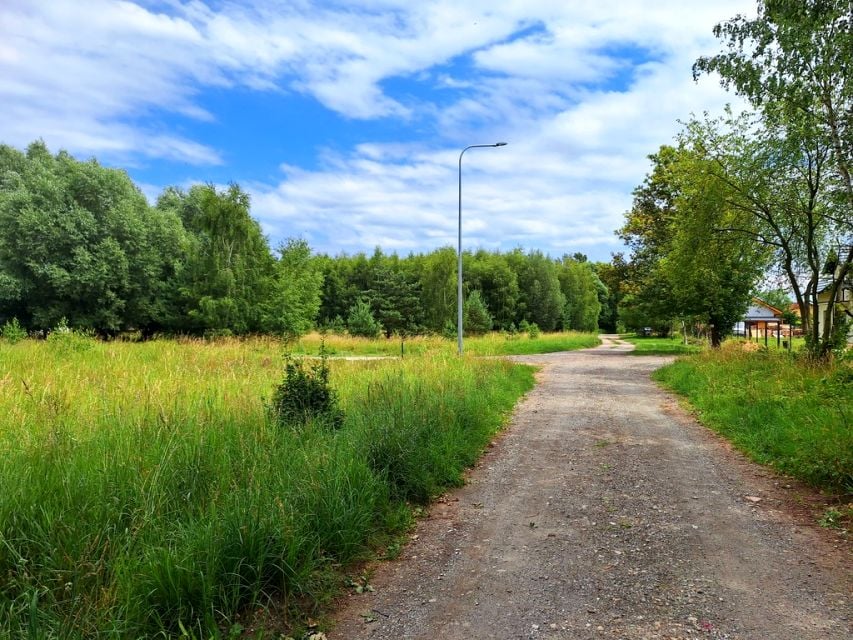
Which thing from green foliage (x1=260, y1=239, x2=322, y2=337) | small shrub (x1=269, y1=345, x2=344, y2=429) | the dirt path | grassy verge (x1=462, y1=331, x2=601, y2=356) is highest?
green foliage (x1=260, y1=239, x2=322, y2=337)

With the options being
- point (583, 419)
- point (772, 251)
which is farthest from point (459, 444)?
point (772, 251)

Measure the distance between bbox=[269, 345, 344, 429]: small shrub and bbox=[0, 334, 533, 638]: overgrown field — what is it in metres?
0.20

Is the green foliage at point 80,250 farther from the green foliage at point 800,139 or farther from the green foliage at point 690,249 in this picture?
the green foliage at point 800,139

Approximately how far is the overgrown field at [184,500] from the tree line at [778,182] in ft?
22.3

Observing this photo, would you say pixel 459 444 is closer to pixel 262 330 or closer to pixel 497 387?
pixel 497 387

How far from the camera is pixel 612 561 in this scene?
3.87m

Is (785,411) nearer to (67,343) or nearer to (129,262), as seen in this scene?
(67,343)

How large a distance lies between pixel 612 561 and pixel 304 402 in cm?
386

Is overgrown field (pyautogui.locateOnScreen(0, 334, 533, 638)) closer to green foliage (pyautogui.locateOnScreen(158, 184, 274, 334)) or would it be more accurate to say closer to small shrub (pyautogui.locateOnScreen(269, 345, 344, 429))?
small shrub (pyautogui.locateOnScreen(269, 345, 344, 429))

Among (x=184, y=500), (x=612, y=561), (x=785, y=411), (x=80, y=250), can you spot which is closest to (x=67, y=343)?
(x=184, y=500)

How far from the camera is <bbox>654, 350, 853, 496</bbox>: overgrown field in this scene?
580cm

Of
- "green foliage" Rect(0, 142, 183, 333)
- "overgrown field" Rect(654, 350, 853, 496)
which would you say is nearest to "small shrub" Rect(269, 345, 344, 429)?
"overgrown field" Rect(654, 350, 853, 496)

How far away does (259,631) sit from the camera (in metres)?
2.87

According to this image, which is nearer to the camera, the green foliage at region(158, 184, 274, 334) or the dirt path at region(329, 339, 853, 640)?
the dirt path at region(329, 339, 853, 640)
